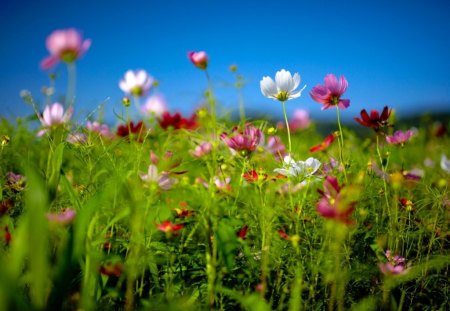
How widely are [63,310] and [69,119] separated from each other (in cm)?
63

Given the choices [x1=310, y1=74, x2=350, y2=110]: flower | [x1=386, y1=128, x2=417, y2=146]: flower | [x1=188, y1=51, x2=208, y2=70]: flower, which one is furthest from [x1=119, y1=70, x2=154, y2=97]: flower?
[x1=386, y1=128, x2=417, y2=146]: flower

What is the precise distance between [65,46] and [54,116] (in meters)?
0.34

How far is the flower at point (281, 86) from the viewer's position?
3.46ft

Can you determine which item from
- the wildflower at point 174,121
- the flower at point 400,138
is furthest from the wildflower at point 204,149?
the flower at point 400,138

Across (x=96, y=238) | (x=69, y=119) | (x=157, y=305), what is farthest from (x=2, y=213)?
(x=157, y=305)

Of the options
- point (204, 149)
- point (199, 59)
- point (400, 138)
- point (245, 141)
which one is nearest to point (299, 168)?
point (245, 141)

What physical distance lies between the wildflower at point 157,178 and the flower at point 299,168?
10.6 inches

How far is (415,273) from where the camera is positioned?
32.5 inches

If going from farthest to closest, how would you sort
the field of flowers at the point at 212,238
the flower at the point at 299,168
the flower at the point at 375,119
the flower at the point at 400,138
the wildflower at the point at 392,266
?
the flower at the point at 400,138
the flower at the point at 375,119
the flower at the point at 299,168
the wildflower at the point at 392,266
the field of flowers at the point at 212,238

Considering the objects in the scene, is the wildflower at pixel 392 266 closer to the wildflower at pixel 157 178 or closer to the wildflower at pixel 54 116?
the wildflower at pixel 157 178

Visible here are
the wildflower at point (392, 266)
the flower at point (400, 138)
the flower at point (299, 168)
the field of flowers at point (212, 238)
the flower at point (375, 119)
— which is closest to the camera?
the field of flowers at point (212, 238)

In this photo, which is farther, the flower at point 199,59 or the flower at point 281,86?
the flower at point 281,86

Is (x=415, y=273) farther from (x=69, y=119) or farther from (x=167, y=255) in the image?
(x=69, y=119)

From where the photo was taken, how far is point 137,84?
1.17m
